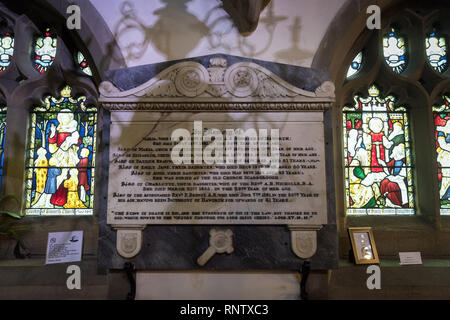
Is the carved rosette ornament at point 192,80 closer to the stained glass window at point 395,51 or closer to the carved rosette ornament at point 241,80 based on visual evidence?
the carved rosette ornament at point 241,80

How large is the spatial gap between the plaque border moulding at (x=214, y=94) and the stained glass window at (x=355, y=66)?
32.1 inches

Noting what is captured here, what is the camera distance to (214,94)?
2.35 meters

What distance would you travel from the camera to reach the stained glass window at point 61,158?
281 cm

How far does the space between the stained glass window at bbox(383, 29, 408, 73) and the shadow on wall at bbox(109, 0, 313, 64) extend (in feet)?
3.27

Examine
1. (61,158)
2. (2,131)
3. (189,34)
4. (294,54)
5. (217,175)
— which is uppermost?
(189,34)

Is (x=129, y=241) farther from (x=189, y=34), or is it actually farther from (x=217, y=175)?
(x=189, y=34)

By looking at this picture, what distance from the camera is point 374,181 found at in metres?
2.90

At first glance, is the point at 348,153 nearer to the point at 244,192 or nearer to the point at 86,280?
the point at 244,192

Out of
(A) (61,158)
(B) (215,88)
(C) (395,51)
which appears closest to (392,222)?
(C) (395,51)

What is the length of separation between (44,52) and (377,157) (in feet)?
10.6

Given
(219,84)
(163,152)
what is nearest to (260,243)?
(163,152)

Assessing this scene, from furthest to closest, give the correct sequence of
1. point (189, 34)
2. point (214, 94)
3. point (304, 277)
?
1. point (189, 34)
2. point (214, 94)
3. point (304, 277)

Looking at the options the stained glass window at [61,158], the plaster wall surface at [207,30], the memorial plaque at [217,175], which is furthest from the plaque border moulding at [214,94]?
the stained glass window at [61,158]

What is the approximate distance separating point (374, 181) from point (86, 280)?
2506 millimetres
